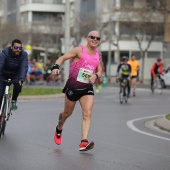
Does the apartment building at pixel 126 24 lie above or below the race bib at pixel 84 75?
above

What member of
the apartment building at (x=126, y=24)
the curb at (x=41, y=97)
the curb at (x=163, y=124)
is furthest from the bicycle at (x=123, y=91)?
the apartment building at (x=126, y=24)

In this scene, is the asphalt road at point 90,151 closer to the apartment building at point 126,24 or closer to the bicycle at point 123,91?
the bicycle at point 123,91

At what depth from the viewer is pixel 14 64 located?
12.1 metres

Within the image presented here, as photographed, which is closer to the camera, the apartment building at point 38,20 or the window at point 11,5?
the apartment building at point 38,20

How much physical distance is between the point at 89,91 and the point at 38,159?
167 cm

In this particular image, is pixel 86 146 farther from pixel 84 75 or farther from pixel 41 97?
pixel 41 97

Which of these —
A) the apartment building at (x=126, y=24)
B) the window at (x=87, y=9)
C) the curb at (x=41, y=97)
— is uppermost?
the window at (x=87, y=9)

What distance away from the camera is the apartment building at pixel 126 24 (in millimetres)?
54406

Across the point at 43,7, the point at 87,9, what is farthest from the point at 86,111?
the point at 43,7

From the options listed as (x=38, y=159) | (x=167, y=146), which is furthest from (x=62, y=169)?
(x=167, y=146)

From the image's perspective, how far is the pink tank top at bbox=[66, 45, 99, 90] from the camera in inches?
414

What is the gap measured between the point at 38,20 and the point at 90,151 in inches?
2922

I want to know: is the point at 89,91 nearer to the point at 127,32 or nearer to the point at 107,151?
the point at 107,151

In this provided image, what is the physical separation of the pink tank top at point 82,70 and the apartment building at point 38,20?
59140 mm
